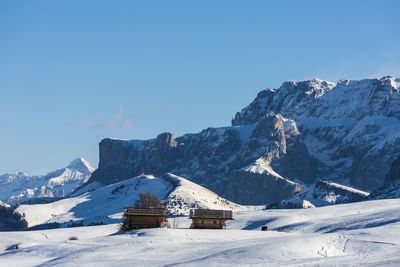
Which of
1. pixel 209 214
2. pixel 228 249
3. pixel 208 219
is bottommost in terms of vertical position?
pixel 228 249

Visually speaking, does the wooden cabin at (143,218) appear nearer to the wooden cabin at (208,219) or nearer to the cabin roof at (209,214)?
the wooden cabin at (208,219)

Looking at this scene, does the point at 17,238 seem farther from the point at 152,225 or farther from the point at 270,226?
the point at 270,226

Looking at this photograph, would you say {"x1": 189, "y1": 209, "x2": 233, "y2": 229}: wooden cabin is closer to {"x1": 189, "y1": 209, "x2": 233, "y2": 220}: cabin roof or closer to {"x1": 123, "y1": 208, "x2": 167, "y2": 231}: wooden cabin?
{"x1": 189, "y1": 209, "x2": 233, "y2": 220}: cabin roof

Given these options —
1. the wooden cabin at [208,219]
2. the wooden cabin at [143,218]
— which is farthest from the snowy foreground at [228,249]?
the wooden cabin at [208,219]

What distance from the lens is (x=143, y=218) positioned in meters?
92.9

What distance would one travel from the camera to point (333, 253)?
160ft

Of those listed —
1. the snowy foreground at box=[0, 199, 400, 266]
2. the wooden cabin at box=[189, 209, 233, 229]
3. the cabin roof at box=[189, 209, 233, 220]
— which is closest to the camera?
the snowy foreground at box=[0, 199, 400, 266]

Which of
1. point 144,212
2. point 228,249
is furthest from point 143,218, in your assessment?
point 228,249

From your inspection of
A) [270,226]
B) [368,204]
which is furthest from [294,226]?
[368,204]

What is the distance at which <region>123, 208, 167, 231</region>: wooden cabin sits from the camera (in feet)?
301

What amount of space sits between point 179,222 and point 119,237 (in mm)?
59847

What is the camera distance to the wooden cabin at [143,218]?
3615 inches

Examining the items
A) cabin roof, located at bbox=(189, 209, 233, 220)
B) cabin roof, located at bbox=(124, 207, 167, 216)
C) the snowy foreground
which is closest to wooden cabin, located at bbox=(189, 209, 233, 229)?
cabin roof, located at bbox=(189, 209, 233, 220)

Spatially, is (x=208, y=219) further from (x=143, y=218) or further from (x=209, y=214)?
(x=143, y=218)
